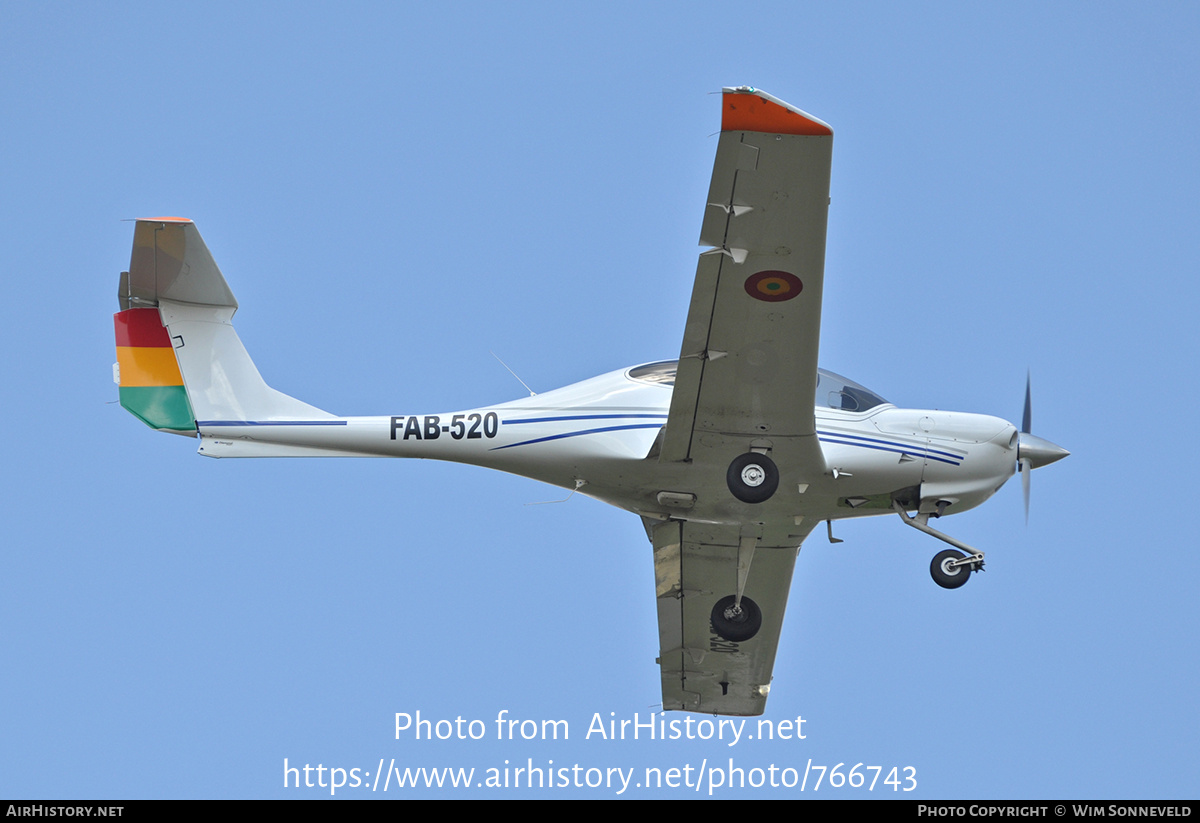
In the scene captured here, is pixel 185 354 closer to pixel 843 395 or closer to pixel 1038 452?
pixel 843 395

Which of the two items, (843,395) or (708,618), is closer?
(843,395)

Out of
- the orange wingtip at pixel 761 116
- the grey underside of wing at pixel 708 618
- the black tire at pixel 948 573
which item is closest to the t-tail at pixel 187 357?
the grey underside of wing at pixel 708 618

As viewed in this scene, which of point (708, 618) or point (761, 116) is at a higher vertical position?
point (761, 116)

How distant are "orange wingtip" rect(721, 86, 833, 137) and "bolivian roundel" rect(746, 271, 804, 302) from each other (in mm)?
1388

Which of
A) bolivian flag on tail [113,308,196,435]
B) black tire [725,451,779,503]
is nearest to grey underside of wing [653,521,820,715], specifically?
black tire [725,451,779,503]

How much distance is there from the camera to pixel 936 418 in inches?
495

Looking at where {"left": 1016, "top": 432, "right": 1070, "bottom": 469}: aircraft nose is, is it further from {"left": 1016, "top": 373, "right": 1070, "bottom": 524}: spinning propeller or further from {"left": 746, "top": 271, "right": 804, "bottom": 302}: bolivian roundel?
{"left": 746, "top": 271, "right": 804, "bottom": 302}: bolivian roundel

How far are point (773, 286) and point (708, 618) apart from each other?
5.33m

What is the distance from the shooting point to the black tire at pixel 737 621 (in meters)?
14.4

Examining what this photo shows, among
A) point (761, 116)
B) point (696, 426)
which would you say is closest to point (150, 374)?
point (696, 426)

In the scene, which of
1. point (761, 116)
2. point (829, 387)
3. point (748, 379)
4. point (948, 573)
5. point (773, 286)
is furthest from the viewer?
point (829, 387)

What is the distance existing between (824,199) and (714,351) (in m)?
1.83

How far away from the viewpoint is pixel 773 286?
35.2ft

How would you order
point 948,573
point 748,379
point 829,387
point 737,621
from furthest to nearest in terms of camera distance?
1. point 737,621
2. point 829,387
3. point 948,573
4. point 748,379
